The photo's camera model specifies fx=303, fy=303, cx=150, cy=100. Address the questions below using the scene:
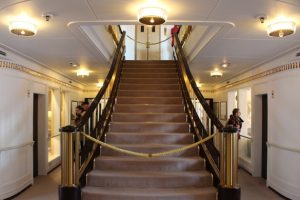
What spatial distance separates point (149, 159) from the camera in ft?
15.2

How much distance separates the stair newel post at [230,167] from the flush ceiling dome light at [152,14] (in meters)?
1.57

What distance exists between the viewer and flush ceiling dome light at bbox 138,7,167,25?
3.24m

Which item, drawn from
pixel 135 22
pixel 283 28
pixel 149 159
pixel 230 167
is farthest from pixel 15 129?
pixel 283 28

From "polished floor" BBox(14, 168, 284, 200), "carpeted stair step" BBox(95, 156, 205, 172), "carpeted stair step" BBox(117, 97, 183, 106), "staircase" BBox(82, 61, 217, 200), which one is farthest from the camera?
"carpeted stair step" BBox(117, 97, 183, 106)

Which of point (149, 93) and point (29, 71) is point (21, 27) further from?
point (149, 93)

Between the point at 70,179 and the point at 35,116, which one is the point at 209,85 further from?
the point at 70,179

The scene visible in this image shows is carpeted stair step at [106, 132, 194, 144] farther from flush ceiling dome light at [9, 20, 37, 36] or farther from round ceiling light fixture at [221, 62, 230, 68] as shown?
round ceiling light fixture at [221, 62, 230, 68]

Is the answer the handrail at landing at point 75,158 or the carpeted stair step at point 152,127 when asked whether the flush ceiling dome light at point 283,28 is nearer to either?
the carpeted stair step at point 152,127

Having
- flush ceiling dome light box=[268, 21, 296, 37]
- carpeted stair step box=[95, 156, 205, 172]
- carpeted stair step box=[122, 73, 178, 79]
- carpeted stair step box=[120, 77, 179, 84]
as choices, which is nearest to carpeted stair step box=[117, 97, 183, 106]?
carpeted stair step box=[120, 77, 179, 84]

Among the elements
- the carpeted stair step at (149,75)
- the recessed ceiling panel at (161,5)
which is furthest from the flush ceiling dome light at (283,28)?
the carpeted stair step at (149,75)

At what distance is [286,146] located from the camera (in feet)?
18.9

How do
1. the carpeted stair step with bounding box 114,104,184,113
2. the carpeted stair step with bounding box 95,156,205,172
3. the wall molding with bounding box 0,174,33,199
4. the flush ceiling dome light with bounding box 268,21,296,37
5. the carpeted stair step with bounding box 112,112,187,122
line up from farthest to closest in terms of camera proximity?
the carpeted stair step with bounding box 114,104,184,113 → the carpeted stair step with bounding box 112,112,187,122 → the wall molding with bounding box 0,174,33,199 → the carpeted stair step with bounding box 95,156,205,172 → the flush ceiling dome light with bounding box 268,21,296,37

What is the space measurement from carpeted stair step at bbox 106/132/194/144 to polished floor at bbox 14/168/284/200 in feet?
5.26

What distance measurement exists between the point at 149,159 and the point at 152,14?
229 centimetres
